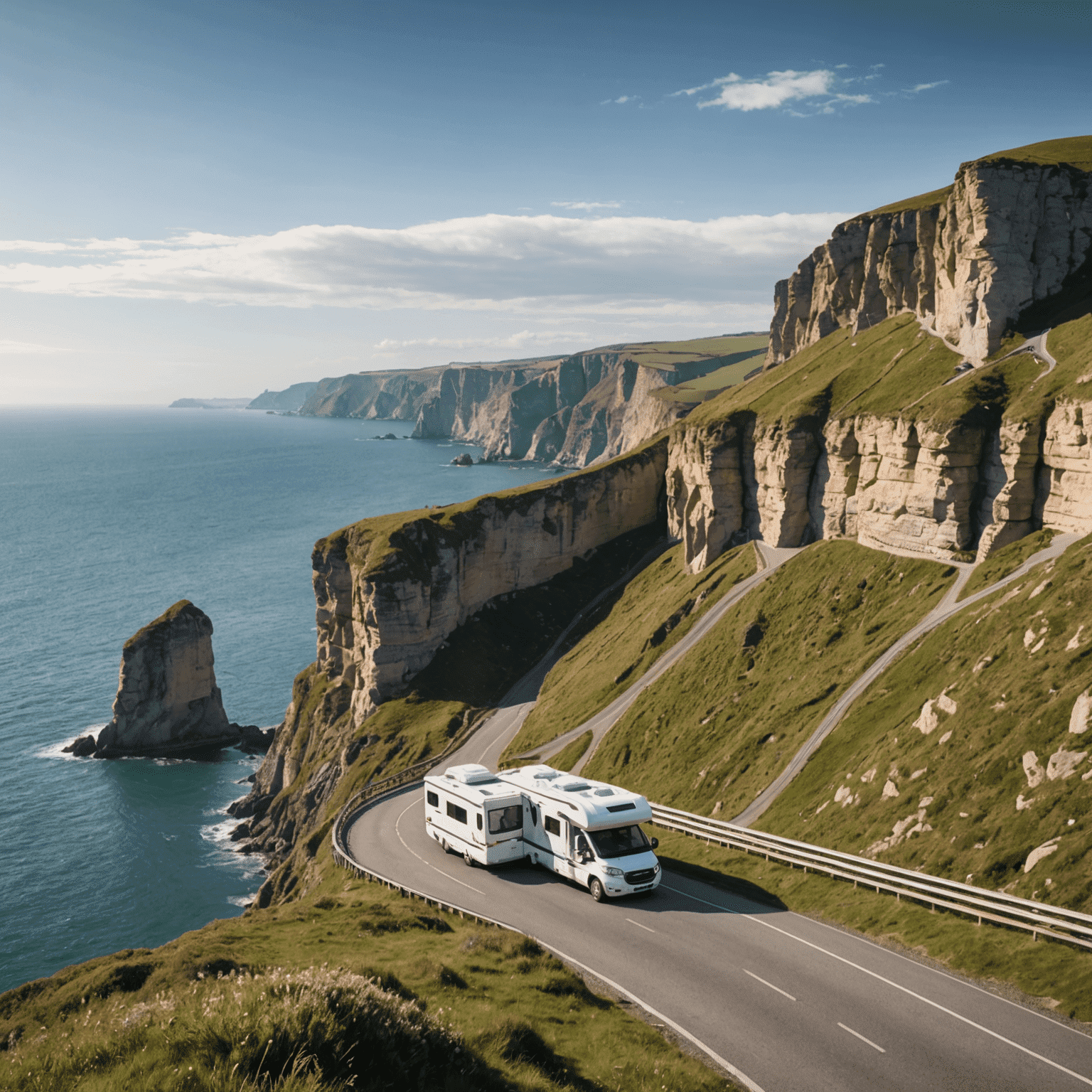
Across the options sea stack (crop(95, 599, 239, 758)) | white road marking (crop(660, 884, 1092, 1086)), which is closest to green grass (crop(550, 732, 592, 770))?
white road marking (crop(660, 884, 1092, 1086))

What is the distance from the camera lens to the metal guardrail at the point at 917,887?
2367 cm

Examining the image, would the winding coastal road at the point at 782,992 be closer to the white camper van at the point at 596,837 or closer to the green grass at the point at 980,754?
the white camper van at the point at 596,837

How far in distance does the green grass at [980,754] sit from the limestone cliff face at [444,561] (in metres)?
57.5

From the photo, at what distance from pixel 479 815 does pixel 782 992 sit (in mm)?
16519

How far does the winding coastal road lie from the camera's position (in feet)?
61.2

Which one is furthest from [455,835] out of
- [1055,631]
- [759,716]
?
[1055,631]

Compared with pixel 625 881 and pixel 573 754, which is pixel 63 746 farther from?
pixel 625 881

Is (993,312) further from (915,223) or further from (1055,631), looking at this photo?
(1055,631)

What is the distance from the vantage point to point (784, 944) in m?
26.1

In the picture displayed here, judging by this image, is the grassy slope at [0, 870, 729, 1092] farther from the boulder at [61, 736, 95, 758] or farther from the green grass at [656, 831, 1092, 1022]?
the boulder at [61, 736, 95, 758]

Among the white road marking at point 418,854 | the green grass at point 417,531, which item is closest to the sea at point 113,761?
the white road marking at point 418,854

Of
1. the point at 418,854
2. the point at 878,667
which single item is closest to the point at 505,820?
the point at 418,854

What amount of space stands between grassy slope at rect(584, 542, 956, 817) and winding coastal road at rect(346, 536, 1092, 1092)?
18.6m

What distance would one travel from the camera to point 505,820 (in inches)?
1394
